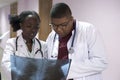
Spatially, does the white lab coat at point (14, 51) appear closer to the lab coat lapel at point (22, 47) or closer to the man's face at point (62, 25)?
the lab coat lapel at point (22, 47)

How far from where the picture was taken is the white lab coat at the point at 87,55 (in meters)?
1.32

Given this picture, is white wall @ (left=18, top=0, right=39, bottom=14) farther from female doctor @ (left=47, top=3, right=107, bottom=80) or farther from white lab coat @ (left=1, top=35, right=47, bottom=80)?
female doctor @ (left=47, top=3, right=107, bottom=80)

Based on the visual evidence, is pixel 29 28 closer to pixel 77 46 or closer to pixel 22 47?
pixel 22 47

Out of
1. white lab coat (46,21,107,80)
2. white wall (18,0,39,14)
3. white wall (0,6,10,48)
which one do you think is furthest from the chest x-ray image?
white wall (0,6,10,48)

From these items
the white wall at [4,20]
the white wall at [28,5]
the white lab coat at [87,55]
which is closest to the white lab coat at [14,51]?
the white lab coat at [87,55]

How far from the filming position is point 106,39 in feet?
11.0

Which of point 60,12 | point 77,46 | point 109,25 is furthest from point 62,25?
point 109,25

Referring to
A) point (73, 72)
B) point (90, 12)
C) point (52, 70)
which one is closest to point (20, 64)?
point (52, 70)

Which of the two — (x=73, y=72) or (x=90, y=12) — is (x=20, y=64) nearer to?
(x=73, y=72)

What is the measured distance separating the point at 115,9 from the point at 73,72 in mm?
2122

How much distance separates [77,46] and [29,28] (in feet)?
1.66

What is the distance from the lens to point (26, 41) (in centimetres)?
176

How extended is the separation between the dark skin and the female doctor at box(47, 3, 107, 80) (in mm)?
335

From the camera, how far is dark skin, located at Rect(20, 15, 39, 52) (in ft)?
5.78
